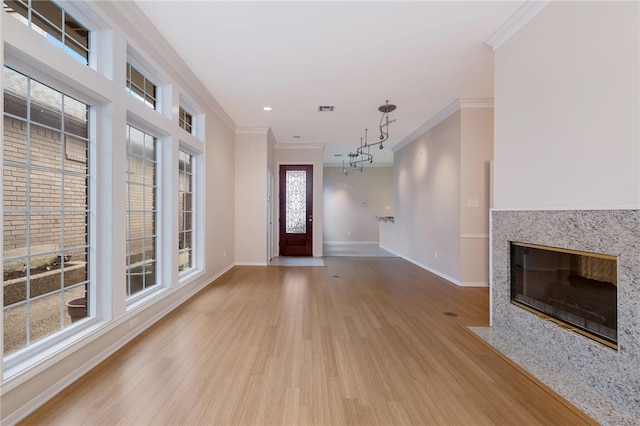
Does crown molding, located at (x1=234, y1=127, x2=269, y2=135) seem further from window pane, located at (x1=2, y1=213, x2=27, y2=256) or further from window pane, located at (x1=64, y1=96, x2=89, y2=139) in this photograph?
window pane, located at (x1=2, y1=213, x2=27, y2=256)

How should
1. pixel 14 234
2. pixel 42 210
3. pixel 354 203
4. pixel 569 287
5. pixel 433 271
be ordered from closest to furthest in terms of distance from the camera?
pixel 14 234 → pixel 42 210 → pixel 569 287 → pixel 433 271 → pixel 354 203

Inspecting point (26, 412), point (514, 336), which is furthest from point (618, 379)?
point (26, 412)

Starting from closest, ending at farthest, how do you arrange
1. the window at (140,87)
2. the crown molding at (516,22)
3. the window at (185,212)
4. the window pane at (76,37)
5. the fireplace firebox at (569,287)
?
the fireplace firebox at (569,287)
the window pane at (76,37)
the crown molding at (516,22)
the window at (140,87)
the window at (185,212)

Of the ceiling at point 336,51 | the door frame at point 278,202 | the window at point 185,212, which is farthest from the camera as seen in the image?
the door frame at point 278,202

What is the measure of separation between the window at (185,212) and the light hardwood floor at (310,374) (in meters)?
0.83

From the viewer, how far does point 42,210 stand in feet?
6.12

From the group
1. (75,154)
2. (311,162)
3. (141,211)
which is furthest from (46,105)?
(311,162)

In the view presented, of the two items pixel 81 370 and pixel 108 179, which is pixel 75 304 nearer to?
pixel 81 370

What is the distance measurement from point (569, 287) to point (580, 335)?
0.34m

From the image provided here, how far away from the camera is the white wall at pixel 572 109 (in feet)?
5.57

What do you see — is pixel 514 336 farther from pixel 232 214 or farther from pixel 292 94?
pixel 232 214

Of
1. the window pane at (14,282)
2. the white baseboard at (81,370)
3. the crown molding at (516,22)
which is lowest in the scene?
the white baseboard at (81,370)

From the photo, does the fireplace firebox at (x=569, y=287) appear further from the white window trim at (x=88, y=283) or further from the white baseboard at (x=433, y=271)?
the white window trim at (x=88, y=283)

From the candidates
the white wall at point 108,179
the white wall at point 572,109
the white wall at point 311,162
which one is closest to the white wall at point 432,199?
the white wall at point 572,109
